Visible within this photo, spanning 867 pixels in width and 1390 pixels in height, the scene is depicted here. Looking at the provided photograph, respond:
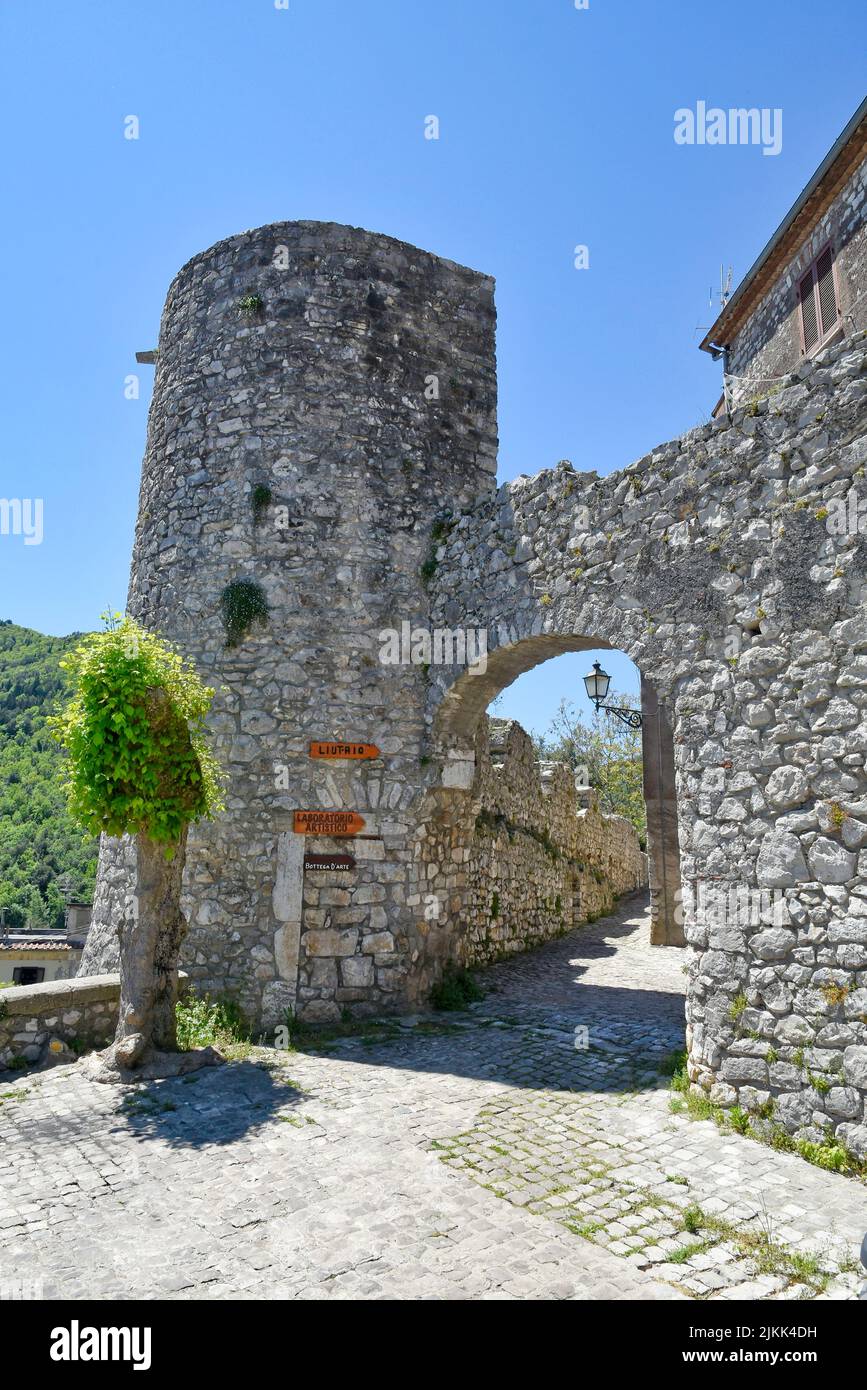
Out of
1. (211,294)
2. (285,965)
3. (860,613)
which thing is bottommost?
(285,965)

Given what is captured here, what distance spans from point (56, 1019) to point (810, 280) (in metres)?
12.0

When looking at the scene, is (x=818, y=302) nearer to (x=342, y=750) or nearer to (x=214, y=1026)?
(x=342, y=750)

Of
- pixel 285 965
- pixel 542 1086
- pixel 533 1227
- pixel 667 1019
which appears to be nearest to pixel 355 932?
pixel 285 965

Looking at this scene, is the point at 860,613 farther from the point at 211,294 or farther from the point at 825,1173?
the point at 211,294

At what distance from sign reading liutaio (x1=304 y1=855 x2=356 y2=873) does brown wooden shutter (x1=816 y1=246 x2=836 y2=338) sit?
8.56 m

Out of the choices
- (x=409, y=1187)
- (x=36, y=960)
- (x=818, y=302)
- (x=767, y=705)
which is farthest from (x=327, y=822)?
(x=36, y=960)

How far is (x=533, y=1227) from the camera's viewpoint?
3.85 meters

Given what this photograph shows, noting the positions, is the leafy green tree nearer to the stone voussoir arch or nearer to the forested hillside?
the stone voussoir arch

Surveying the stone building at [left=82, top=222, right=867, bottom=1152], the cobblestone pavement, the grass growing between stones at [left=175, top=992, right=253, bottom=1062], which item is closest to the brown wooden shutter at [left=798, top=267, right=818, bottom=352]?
the stone building at [left=82, top=222, right=867, bottom=1152]

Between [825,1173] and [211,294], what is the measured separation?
981cm

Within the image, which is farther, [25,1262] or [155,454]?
[155,454]

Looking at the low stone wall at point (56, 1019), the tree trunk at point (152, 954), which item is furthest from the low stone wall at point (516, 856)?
the low stone wall at point (56, 1019)

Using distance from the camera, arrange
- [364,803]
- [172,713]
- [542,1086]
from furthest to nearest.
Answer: [364,803] → [172,713] → [542,1086]

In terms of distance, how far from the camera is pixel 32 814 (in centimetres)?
4244
